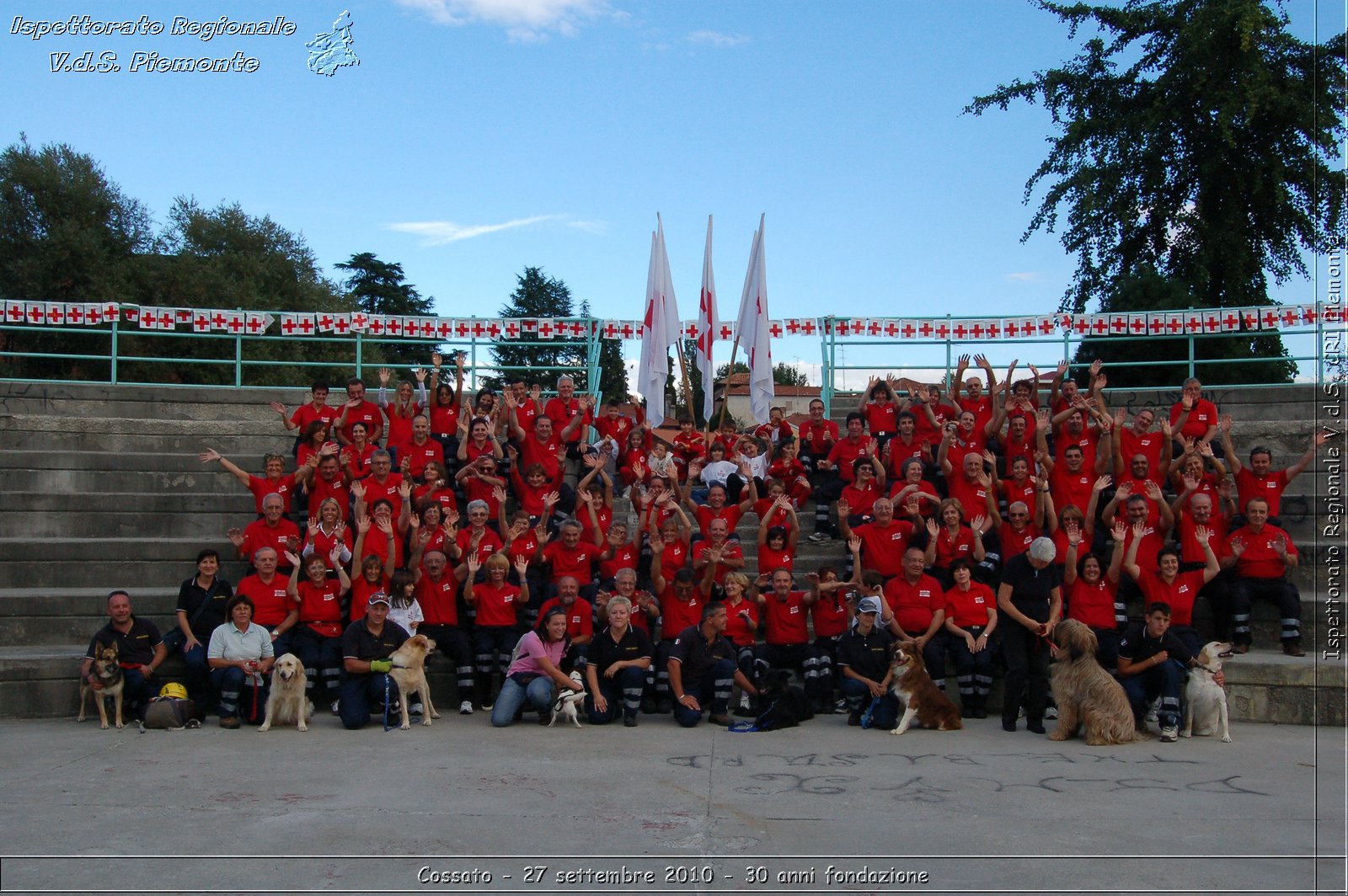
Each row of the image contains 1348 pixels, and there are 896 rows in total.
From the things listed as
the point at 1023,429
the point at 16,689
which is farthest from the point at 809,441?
the point at 16,689

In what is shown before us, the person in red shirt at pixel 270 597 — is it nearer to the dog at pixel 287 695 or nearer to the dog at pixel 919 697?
the dog at pixel 287 695

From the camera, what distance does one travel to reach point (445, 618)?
1050 cm

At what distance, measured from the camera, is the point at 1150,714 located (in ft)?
30.9

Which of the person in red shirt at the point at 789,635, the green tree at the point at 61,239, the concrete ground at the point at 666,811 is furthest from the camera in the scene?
the green tree at the point at 61,239

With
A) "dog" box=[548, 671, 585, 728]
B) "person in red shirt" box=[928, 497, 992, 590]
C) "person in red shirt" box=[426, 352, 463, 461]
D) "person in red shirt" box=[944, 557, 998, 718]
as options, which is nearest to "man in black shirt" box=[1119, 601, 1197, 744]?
"person in red shirt" box=[944, 557, 998, 718]

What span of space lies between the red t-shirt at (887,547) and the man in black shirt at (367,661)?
4615 mm

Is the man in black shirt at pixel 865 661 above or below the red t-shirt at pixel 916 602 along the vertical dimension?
below

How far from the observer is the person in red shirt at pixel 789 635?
10.1 m

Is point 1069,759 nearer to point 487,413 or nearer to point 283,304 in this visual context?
point 487,413

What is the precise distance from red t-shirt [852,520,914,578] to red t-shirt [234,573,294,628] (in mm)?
5678

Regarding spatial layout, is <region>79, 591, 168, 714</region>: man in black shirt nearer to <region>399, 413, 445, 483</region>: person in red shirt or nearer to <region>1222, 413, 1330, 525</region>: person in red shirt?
<region>399, 413, 445, 483</region>: person in red shirt

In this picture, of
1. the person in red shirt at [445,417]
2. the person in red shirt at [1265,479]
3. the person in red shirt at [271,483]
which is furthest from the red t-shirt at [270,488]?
the person in red shirt at [1265,479]

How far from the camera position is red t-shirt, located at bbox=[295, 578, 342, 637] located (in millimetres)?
10227

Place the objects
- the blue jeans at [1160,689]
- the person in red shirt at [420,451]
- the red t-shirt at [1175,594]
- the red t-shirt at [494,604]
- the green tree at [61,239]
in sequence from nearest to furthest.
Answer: the blue jeans at [1160,689] → the red t-shirt at [1175,594] → the red t-shirt at [494,604] → the person in red shirt at [420,451] → the green tree at [61,239]
